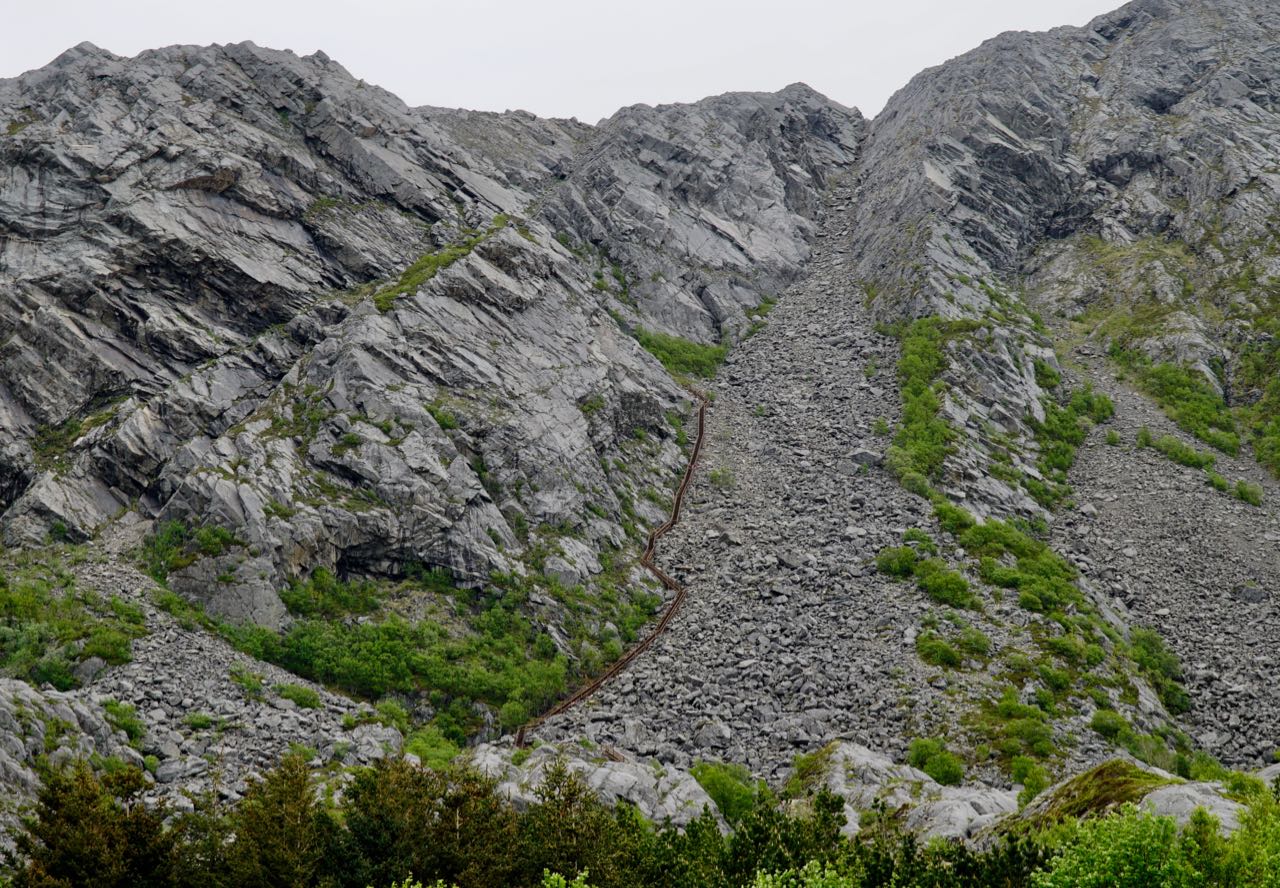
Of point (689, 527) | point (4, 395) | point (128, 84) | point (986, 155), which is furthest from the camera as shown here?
point (986, 155)

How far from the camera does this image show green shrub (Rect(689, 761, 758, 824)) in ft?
76.1

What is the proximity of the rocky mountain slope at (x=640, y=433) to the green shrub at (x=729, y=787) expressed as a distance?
2.36ft

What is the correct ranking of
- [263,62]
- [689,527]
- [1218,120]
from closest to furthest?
[689,527], [263,62], [1218,120]

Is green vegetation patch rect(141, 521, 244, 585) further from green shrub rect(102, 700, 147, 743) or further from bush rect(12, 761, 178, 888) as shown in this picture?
bush rect(12, 761, 178, 888)

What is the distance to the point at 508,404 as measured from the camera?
42594 millimetres

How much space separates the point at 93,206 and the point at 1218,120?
85203 mm

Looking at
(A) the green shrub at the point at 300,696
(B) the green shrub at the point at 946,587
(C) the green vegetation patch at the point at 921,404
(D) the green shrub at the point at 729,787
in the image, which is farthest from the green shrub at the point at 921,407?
(A) the green shrub at the point at 300,696

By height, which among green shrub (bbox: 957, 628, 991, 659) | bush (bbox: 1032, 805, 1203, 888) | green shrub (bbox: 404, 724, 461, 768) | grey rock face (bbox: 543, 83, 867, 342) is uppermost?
grey rock face (bbox: 543, 83, 867, 342)

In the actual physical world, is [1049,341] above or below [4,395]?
above

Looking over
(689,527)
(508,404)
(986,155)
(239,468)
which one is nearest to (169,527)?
(239,468)

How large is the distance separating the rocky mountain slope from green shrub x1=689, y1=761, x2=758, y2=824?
0.72 m

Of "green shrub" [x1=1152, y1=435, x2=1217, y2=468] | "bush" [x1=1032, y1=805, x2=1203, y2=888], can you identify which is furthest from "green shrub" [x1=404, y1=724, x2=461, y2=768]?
"green shrub" [x1=1152, y1=435, x2=1217, y2=468]

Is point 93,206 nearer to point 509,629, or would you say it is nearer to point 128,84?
point 128,84

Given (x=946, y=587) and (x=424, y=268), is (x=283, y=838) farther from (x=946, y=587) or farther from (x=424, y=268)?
(x=424, y=268)
